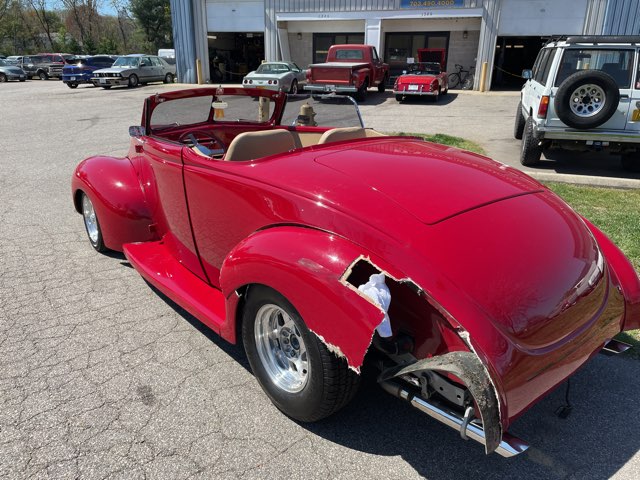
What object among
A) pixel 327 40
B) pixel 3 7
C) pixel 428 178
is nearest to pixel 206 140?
pixel 428 178

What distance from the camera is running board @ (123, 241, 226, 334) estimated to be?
2.83 metres

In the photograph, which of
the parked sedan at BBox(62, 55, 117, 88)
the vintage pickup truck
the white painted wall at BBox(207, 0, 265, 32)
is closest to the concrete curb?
the vintage pickup truck

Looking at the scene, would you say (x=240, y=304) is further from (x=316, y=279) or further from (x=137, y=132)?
(x=137, y=132)

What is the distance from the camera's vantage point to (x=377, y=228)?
2.11 m

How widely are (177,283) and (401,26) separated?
24.0m

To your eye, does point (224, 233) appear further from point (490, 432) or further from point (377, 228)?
point (490, 432)

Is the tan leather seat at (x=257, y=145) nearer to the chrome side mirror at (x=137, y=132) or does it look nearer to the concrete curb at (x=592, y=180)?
the chrome side mirror at (x=137, y=132)

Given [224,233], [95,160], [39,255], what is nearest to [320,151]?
[224,233]

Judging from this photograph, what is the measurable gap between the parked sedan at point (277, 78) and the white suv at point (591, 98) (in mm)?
11819

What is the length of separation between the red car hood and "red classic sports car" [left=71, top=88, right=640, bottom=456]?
0.01 meters

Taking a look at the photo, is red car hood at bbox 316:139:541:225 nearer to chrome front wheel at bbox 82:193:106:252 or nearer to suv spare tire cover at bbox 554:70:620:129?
chrome front wheel at bbox 82:193:106:252

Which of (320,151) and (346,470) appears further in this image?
(320,151)

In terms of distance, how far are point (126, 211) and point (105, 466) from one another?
7.12ft

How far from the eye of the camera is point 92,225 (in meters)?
4.47
